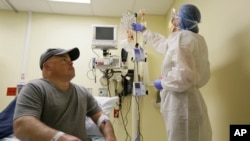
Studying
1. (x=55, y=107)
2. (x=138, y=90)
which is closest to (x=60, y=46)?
(x=138, y=90)

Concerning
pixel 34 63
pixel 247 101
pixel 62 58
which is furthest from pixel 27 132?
pixel 34 63

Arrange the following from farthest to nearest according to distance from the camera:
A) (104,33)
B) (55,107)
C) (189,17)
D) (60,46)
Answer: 1. (60,46)
2. (104,33)
3. (189,17)
4. (55,107)

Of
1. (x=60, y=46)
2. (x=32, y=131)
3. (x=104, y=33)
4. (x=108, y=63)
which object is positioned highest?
(x=104, y=33)

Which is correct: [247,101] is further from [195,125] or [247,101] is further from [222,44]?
[222,44]

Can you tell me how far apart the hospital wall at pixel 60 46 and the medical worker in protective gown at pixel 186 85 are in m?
1.40

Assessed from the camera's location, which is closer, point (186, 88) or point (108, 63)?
point (186, 88)

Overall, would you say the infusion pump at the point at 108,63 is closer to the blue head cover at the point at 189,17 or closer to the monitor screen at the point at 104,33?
the monitor screen at the point at 104,33

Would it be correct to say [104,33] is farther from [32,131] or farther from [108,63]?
[32,131]

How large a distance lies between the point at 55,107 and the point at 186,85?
0.83 m

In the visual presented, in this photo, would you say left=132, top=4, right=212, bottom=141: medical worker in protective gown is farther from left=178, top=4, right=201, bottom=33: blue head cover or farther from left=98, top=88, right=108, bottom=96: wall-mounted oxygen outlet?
left=98, top=88, right=108, bottom=96: wall-mounted oxygen outlet

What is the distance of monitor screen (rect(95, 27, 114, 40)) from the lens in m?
2.47

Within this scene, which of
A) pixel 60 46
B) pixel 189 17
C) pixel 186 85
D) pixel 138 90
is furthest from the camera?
pixel 60 46

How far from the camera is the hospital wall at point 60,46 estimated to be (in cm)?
279

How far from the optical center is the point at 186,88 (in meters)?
1.33
